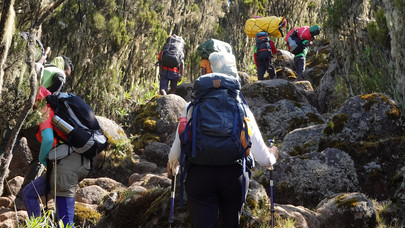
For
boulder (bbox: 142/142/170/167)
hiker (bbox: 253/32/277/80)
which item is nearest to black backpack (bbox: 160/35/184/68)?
hiker (bbox: 253/32/277/80)

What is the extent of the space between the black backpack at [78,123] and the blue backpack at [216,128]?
3.65 ft

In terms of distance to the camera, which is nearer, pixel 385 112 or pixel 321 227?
pixel 321 227

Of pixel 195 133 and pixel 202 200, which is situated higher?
pixel 195 133

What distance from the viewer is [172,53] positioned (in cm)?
1143

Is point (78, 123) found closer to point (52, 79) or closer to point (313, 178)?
point (52, 79)

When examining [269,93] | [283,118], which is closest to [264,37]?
[269,93]

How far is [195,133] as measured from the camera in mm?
3148

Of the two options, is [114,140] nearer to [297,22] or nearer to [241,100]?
[241,100]

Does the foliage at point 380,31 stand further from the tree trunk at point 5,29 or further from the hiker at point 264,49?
the tree trunk at point 5,29

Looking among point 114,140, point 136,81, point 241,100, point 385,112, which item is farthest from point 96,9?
point 241,100

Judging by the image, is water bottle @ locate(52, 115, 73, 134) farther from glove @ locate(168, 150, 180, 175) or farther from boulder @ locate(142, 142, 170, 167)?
boulder @ locate(142, 142, 170, 167)

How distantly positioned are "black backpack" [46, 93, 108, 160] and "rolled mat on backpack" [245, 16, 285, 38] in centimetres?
927

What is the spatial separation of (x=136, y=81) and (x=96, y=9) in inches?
118

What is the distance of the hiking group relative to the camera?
→ 10.3 ft
